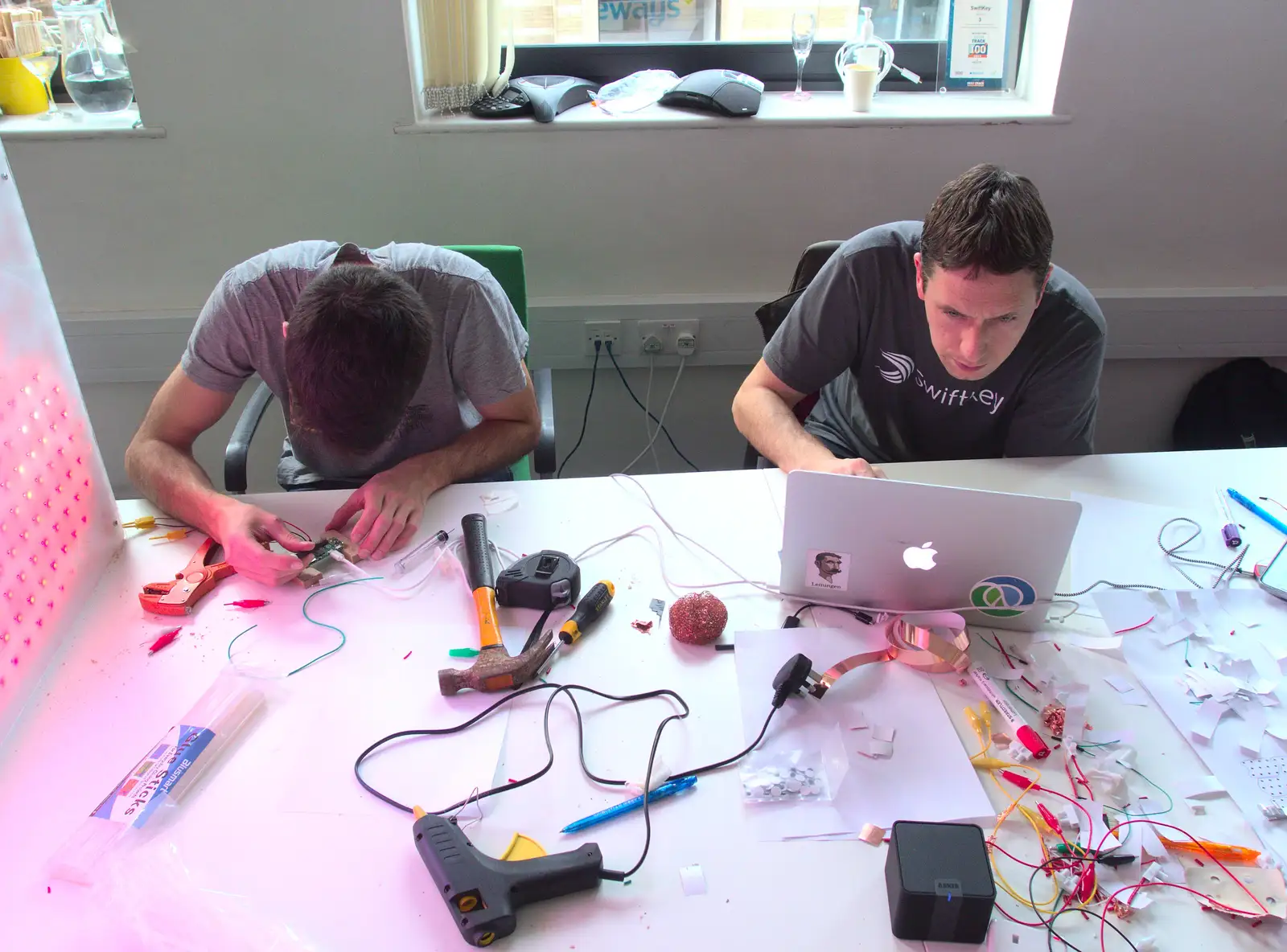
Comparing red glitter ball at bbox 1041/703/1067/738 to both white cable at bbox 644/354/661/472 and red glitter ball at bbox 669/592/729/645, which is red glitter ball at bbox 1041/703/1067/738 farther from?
white cable at bbox 644/354/661/472

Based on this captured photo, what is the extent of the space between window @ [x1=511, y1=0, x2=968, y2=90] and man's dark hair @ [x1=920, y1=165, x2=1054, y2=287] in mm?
1191

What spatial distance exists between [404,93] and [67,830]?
1614 millimetres

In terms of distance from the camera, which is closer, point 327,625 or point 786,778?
point 786,778

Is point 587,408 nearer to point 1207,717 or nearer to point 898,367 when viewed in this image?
point 898,367

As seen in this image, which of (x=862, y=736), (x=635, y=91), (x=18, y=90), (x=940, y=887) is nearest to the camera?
(x=940, y=887)

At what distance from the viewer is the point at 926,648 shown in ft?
3.49

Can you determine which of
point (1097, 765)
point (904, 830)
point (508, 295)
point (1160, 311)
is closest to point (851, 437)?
point (508, 295)

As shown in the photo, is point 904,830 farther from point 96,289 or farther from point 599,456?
point 96,289

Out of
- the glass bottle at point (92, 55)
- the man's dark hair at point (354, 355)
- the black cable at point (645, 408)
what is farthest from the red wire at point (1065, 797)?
the glass bottle at point (92, 55)

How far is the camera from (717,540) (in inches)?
50.1

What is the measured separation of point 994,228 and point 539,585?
790 mm

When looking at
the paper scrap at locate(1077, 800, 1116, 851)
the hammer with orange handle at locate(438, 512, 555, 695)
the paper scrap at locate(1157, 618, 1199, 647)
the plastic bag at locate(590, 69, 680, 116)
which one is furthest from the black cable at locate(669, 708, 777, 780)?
the plastic bag at locate(590, 69, 680, 116)

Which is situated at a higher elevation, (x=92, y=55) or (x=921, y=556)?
(x=92, y=55)

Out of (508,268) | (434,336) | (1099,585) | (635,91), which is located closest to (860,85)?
(635,91)
